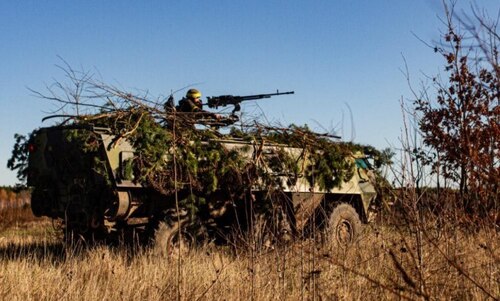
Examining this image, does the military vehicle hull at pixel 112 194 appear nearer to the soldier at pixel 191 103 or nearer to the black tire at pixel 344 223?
the black tire at pixel 344 223

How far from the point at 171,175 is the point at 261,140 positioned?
1689mm

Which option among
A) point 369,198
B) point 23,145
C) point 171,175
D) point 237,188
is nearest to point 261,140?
point 237,188

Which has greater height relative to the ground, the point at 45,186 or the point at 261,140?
the point at 261,140

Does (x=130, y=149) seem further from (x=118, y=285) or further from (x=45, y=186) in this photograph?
(x=118, y=285)

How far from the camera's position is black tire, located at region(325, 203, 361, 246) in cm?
937

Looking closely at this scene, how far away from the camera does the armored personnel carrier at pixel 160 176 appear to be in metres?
7.43

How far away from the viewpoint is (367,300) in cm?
481

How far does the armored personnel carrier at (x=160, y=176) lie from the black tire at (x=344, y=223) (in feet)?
0.56

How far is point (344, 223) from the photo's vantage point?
31.7 feet

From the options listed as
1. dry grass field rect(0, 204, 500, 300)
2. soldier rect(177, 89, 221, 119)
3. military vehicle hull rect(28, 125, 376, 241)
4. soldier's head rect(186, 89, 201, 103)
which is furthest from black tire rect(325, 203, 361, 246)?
dry grass field rect(0, 204, 500, 300)

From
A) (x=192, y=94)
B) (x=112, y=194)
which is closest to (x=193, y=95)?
(x=192, y=94)

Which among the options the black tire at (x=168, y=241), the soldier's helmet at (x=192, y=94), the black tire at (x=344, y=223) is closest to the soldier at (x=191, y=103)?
the soldier's helmet at (x=192, y=94)

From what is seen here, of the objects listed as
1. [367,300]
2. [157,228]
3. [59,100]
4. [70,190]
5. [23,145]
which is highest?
[59,100]

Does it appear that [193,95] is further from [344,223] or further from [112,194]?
[344,223]
